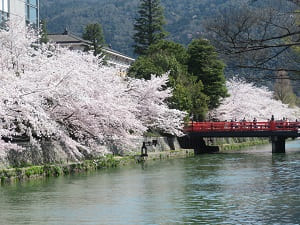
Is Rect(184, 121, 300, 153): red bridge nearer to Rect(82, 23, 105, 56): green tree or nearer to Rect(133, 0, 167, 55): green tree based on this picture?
Rect(133, 0, 167, 55): green tree

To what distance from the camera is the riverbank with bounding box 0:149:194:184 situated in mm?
29984

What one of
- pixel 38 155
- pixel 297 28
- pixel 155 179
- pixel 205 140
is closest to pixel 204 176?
pixel 155 179

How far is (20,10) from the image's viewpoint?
52.9m

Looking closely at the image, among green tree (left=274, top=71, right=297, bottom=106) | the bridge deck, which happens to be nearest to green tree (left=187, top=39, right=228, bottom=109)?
the bridge deck

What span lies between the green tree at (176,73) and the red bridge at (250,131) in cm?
168

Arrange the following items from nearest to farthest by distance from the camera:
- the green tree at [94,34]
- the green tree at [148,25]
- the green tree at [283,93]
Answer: the green tree at [148,25] < the green tree at [94,34] < the green tree at [283,93]

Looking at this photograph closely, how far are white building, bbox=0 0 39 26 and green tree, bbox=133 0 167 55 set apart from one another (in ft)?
89.1

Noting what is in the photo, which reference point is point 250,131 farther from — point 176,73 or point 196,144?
point 176,73

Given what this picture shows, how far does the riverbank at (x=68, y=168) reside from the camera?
30.0 m

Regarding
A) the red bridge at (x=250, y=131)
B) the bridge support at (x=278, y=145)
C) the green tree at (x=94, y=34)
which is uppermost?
the green tree at (x=94, y=34)

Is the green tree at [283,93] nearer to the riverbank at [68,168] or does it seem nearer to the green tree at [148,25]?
the green tree at [148,25]

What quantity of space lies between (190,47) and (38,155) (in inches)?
1264

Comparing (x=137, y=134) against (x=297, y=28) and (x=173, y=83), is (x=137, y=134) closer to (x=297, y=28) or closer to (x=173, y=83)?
(x=173, y=83)

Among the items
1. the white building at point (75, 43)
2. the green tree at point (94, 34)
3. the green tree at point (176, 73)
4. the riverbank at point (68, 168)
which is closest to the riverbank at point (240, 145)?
the green tree at point (176, 73)
